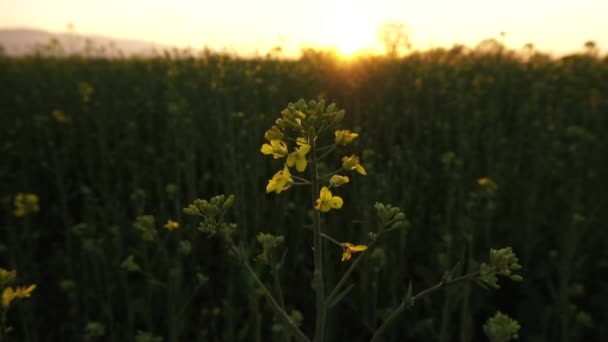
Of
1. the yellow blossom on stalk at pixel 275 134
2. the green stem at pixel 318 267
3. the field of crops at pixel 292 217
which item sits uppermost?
the yellow blossom on stalk at pixel 275 134

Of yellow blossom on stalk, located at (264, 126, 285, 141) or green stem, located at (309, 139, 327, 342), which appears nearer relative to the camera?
green stem, located at (309, 139, 327, 342)

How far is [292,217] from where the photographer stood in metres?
2.80

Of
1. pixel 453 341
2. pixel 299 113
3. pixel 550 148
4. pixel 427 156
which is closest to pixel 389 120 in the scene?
pixel 427 156

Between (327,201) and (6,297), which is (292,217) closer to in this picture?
(6,297)

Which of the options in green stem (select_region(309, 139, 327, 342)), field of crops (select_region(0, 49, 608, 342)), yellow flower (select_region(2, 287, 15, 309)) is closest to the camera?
green stem (select_region(309, 139, 327, 342))

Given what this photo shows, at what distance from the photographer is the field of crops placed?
2104mm

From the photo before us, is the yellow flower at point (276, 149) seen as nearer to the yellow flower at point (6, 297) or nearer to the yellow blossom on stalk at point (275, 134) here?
the yellow blossom on stalk at point (275, 134)

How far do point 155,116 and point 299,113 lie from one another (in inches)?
176

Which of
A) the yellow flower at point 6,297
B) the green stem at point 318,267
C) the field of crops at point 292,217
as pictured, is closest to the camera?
the green stem at point 318,267

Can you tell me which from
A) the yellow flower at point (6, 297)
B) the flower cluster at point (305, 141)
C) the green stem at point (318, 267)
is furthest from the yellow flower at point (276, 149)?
the yellow flower at point (6, 297)

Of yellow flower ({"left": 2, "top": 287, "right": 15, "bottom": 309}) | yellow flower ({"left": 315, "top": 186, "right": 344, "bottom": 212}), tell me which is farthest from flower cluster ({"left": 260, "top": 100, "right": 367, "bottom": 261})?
yellow flower ({"left": 2, "top": 287, "right": 15, "bottom": 309})

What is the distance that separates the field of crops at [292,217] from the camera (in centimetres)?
210

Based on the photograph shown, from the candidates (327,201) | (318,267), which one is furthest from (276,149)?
(318,267)

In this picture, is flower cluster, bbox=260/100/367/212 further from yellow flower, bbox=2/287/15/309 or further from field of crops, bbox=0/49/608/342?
yellow flower, bbox=2/287/15/309
